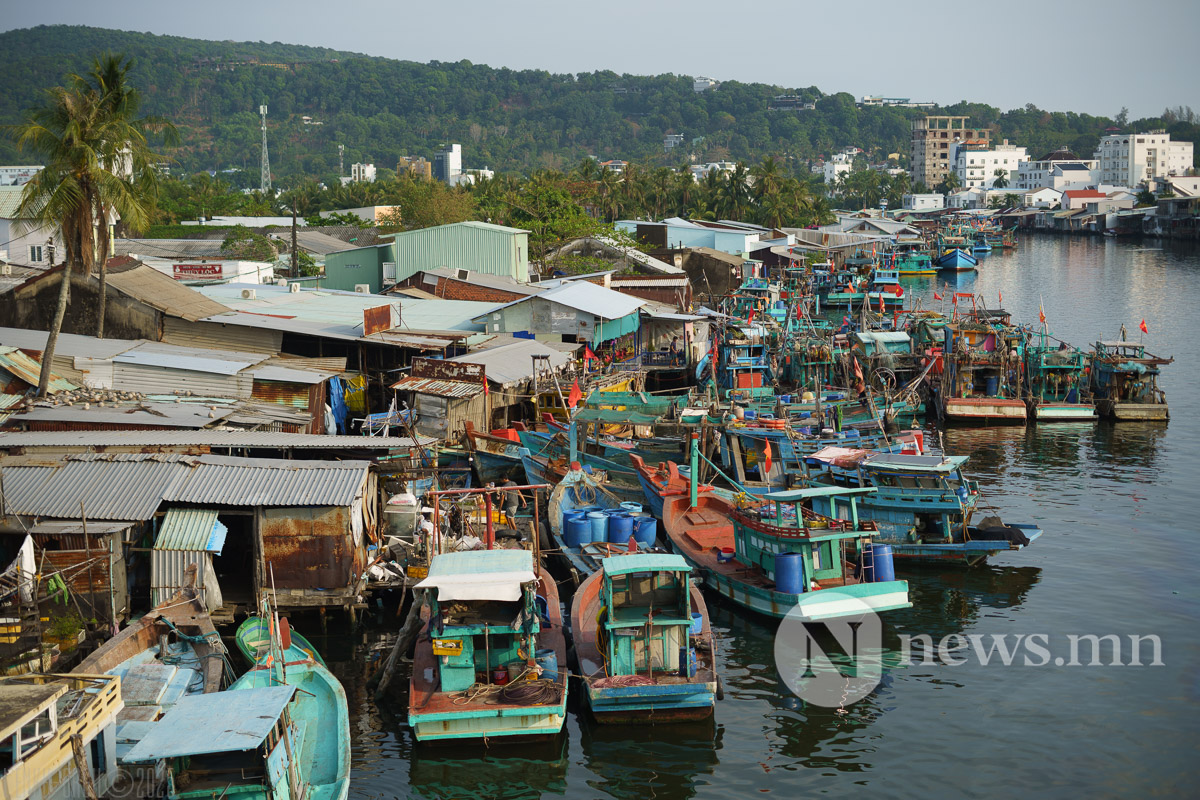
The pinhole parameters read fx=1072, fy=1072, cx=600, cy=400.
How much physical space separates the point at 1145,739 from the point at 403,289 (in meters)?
33.8

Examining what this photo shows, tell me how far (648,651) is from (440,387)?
1309 centimetres

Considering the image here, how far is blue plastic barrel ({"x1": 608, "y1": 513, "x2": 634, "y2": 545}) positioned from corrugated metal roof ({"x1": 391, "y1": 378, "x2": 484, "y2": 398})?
6.59 meters

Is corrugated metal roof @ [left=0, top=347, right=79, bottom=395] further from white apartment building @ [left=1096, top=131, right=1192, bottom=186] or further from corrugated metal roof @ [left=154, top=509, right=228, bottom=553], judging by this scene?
white apartment building @ [left=1096, top=131, right=1192, bottom=186]

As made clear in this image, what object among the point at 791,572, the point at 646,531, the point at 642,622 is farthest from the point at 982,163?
the point at 642,622

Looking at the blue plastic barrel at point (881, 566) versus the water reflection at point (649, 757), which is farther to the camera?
the blue plastic barrel at point (881, 566)

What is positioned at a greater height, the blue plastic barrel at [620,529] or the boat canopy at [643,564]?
the boat canopy at [643,564]

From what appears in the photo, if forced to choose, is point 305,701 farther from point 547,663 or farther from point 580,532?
point 580,532

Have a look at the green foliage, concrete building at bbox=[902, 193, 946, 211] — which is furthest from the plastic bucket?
concrete building at bbox=[902, 193, 946, 211]

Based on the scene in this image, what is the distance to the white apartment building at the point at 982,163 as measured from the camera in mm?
185750

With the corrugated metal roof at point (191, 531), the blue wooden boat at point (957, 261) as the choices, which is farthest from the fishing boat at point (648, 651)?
the blue wooden boat at point (957, 261)

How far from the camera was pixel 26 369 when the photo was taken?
24.5m

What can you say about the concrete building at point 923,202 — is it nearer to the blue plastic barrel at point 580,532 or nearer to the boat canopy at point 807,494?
the blue plastic barrel at point 580,532

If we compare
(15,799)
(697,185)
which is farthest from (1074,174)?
(15,799)

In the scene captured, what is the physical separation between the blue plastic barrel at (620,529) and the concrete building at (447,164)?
166m
